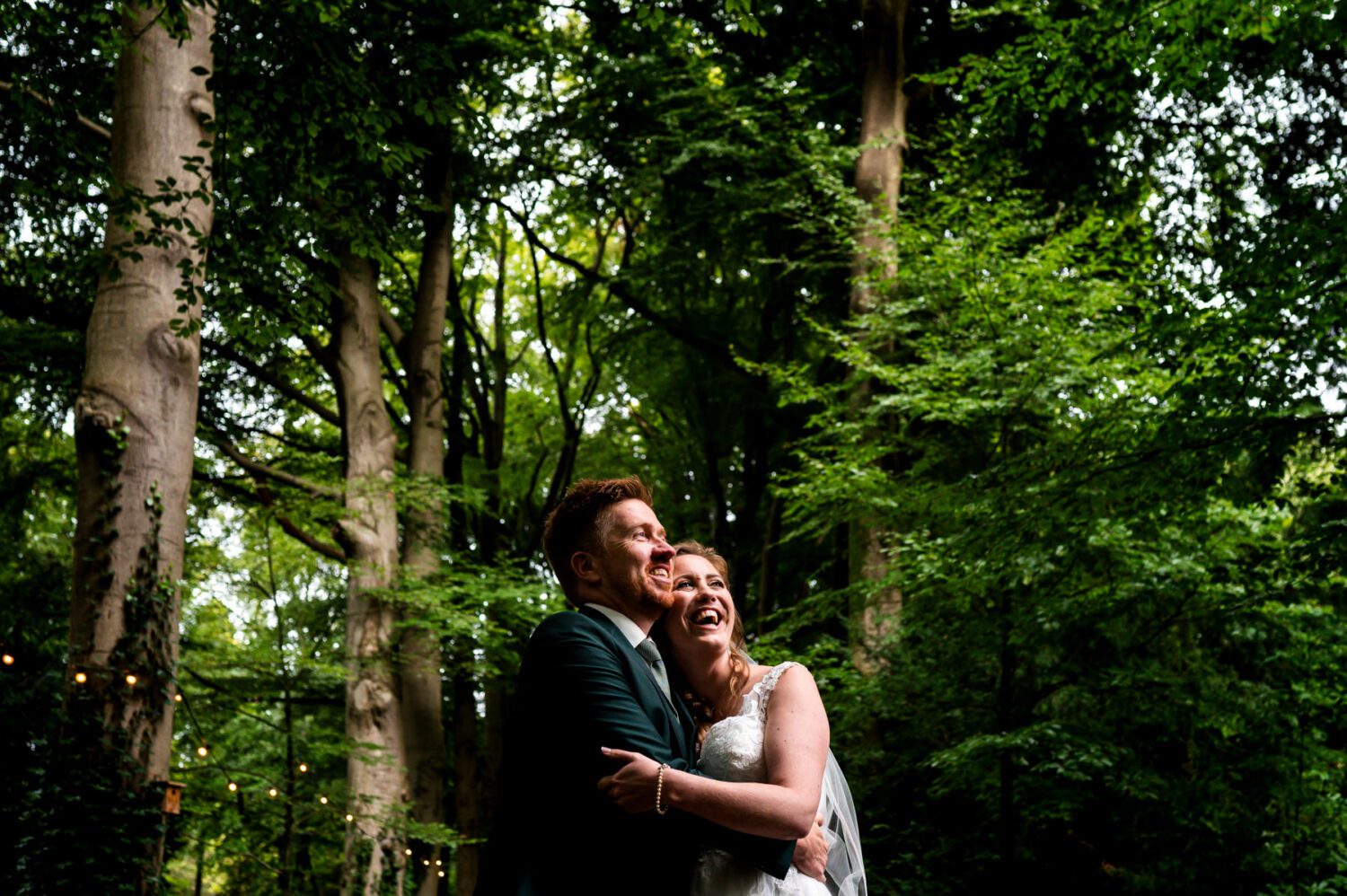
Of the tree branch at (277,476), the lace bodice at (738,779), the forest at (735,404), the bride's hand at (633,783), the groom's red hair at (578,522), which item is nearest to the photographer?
the bride's hand at (633,783)

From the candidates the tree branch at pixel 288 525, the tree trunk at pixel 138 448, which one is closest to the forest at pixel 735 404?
the tree trunk at pixel 138 448

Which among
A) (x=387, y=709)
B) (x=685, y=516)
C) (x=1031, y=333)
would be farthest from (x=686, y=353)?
(x=1031, y=333)

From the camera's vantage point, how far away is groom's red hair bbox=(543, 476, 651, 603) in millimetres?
2998

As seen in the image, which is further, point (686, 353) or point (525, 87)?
point (686, 353)

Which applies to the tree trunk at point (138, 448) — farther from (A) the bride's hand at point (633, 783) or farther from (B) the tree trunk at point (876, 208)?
(B) the tree trunk at point (876, 208)

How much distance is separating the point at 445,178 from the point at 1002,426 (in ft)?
25.8

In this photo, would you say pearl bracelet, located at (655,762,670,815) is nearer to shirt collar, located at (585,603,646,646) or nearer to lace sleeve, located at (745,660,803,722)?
shirt collar, located at (585,603,646,646)

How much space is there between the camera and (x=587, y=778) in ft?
8.50

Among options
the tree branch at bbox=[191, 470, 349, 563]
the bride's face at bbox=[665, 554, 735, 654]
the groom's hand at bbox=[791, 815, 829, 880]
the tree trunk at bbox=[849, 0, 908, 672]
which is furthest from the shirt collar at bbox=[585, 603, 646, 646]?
the tree branch at bbox=[191, 470, 349, 563]

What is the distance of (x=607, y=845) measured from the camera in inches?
101

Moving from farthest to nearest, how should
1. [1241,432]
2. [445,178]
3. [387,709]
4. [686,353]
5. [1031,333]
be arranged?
[686,353], [445,178], [387,709], [1031,333], [1241,432]

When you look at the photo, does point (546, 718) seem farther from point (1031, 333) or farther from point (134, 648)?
point (1031, 333)

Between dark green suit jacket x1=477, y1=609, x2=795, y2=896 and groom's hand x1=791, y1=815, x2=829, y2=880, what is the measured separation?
0.81 ft

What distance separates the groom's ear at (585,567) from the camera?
2.97 m
